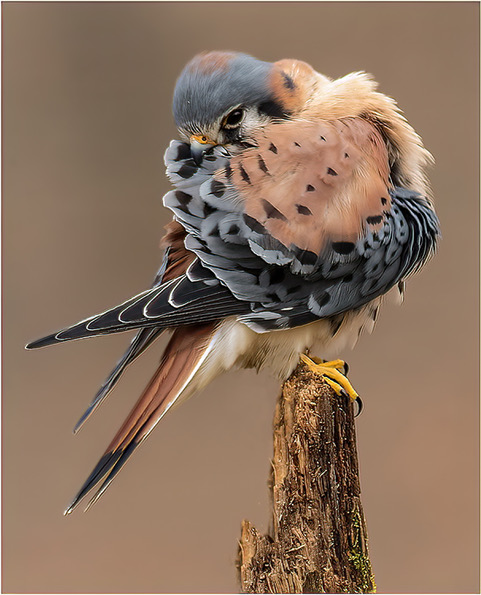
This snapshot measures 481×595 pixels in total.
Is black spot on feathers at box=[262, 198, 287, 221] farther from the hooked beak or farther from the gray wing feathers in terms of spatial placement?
the hooked beak

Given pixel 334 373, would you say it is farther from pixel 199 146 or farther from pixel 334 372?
pixel 199 146

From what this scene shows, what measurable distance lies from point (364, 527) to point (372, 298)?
0.64 meters

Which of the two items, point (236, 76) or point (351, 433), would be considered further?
point (236, 76)

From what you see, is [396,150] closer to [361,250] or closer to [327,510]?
[361,250]

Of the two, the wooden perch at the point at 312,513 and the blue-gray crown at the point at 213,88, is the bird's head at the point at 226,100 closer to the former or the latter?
the blue-gray crown at the point at 213,88

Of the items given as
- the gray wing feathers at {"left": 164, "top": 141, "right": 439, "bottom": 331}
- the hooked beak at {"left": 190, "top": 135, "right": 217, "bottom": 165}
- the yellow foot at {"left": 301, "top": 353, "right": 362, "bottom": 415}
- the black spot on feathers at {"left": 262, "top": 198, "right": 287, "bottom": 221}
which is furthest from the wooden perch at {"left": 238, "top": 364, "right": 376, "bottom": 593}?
the hooked beak at {"left": 190, "top": 135, "right": 217, "bottom": 165}

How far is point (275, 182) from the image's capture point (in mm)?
1806

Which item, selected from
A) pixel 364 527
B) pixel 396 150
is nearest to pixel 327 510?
pixel 364 527

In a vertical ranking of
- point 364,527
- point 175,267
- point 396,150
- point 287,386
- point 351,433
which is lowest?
point 364,527

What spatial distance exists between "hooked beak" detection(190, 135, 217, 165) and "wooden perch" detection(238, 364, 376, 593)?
702 millimetres

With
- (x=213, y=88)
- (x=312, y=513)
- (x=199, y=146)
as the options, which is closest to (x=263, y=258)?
(x=199, y=146)

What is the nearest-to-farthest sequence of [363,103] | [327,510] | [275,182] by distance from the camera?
[327,510] → [275,182] → [363,103]

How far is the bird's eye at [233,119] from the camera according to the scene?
1.95m

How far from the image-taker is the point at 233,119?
6.45ft
